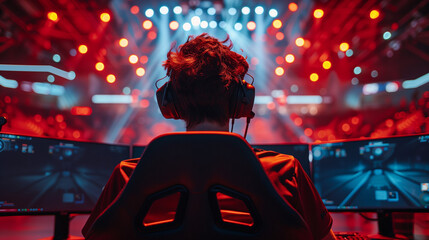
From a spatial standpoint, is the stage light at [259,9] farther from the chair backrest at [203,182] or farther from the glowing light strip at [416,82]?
the chair backrest at [203,182]

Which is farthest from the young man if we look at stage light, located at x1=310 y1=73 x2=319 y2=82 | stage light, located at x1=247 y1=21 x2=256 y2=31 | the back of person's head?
stage light, located at x1=310 y1=73 x2=319 y2=82

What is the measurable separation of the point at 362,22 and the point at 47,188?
4.76m

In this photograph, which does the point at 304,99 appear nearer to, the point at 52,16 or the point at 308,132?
the point at 308,132

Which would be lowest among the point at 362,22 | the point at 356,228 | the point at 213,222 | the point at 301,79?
the point at 356,228

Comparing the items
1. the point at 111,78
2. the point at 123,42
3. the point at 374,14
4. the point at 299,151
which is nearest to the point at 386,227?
the point at 299,151

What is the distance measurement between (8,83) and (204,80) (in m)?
5.60

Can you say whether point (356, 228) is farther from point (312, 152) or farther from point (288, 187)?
point (288, 187)

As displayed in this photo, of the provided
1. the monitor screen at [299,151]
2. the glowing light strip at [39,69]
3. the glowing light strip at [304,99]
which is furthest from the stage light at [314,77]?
the monitor screen at [299,151]

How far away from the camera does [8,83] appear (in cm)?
514


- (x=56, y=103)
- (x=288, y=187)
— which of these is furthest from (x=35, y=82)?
(x=288, y=187)

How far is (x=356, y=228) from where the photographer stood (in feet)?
5.79

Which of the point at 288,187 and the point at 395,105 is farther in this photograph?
the point at 395,105

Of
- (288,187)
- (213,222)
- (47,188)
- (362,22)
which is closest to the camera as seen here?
(213,222)

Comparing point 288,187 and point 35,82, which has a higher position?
point 35,82
